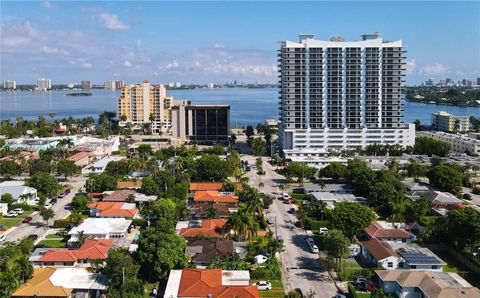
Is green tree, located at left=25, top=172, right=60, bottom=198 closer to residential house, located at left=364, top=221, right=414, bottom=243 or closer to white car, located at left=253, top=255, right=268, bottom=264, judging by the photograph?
white car, located at left=253, top=255, right=268, bottom=264

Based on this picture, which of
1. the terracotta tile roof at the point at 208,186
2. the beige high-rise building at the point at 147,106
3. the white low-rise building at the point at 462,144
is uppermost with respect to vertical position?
the beige high-rise building at the point at 147,106

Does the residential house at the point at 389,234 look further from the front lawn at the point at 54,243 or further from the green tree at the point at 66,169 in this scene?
the green tree at the point at 66,169

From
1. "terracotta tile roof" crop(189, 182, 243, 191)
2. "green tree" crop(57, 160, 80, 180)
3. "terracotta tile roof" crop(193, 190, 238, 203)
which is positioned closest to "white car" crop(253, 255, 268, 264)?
"terracotta tile roof" crop(193, 190, 238, 203)

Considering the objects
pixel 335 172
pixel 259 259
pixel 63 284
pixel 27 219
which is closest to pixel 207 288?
pixel 259 259

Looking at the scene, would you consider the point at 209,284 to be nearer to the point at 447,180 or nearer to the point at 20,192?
the point at 20,192

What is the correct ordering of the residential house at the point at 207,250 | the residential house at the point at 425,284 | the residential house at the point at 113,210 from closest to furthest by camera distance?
the residential house at the point at 425,284
the residential house at the point at 207,250
the residential house at the point at 113,210

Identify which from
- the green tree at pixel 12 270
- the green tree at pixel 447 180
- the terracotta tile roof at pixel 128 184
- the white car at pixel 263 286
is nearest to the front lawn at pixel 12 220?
the terracotta tile roof at pixel 128 184

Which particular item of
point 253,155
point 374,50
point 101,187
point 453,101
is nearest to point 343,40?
point 374,50
